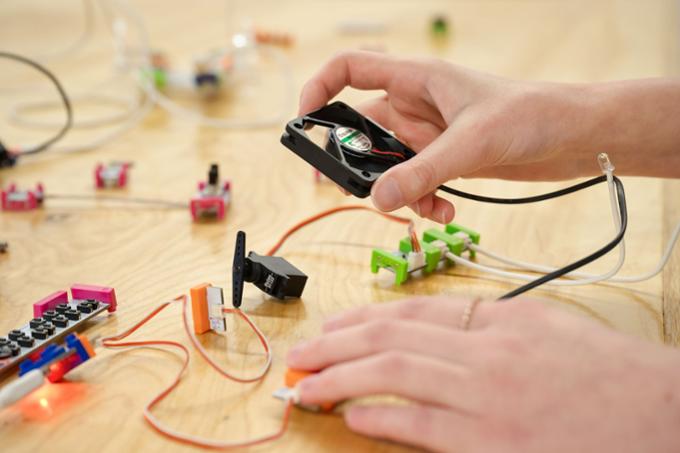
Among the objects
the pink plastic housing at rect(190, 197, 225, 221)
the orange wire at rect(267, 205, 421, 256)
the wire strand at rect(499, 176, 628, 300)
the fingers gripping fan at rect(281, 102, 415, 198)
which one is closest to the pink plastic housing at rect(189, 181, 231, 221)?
the pink plastic housing at rect(190, 197, 225, 221)

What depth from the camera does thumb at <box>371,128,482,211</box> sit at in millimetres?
781

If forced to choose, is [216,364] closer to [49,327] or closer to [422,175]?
[49,327]

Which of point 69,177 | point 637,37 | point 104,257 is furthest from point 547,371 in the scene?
point 637,37

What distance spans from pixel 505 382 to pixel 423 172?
0.95ft

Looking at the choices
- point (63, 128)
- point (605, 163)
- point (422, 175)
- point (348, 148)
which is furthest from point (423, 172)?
point (63, 128)

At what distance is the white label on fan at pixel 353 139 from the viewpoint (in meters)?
0.87

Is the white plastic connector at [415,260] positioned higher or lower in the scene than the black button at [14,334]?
higher

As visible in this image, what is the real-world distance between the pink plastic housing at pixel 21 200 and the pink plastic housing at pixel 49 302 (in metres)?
0.35

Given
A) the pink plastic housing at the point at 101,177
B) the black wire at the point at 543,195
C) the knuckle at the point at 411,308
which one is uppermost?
the black wire at the point at 543,195

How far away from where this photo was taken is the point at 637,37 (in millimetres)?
2156

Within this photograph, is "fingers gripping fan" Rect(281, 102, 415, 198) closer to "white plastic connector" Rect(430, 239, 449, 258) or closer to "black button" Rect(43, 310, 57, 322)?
"white plastic connector" Rect(430, 239, 449, 258)

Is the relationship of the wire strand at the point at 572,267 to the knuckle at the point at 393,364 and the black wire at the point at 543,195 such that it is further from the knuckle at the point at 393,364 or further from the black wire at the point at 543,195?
the knuckle at the point at 393,364

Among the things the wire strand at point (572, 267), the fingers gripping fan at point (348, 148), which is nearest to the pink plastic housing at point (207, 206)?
the fingers gripping fan at point (348, 148)

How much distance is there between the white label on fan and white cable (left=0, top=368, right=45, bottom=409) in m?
0.42
